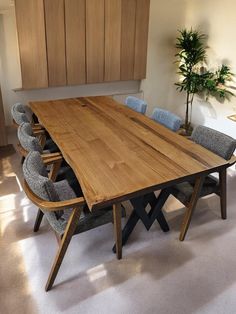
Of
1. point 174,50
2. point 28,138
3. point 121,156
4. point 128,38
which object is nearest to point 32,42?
point 128,38

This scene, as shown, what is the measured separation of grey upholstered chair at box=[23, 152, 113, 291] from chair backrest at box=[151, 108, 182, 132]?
4.11ft

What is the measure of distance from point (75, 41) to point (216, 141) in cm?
266

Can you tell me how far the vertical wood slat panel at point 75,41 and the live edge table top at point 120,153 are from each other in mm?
1326

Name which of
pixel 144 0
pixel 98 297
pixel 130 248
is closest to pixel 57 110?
pixel 130 248

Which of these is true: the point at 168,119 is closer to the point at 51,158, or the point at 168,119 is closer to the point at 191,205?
the point at 191,205

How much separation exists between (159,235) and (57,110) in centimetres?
174

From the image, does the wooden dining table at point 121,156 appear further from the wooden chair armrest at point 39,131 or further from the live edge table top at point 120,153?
the wooden chair armrest at point 39,131

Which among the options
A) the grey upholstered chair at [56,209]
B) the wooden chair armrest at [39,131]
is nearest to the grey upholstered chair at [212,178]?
the grey upholstered chair at [56,209]

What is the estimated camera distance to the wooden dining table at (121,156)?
174cm

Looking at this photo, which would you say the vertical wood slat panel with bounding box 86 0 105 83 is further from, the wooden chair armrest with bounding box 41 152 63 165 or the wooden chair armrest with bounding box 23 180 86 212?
the wooden chair armrest with bounding box 23 180 86 212

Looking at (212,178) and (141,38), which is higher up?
(141,38)

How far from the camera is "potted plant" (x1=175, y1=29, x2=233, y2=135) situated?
4168 mm

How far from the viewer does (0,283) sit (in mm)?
1974

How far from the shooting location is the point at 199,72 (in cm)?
467
